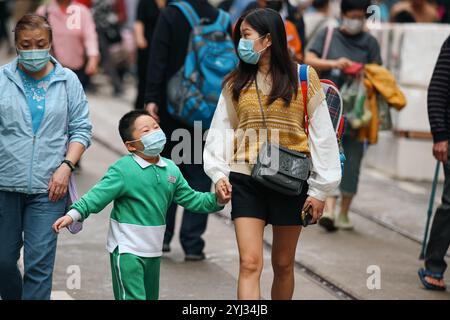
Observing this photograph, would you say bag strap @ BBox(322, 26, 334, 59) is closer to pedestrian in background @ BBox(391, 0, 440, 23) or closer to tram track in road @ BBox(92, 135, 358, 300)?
tram track in road @ BBox(92, 135, 358, 300)

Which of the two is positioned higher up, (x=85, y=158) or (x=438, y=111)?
(x=438, y=111)

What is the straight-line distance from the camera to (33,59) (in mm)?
5480

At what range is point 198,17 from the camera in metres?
7.53

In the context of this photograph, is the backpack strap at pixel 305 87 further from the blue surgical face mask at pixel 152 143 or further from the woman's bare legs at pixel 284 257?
the blue surgical face mask at pixel 152 143

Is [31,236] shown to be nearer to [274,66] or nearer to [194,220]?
[274,66]

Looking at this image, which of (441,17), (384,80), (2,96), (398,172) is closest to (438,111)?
(384,80)

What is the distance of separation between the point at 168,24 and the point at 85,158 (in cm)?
433

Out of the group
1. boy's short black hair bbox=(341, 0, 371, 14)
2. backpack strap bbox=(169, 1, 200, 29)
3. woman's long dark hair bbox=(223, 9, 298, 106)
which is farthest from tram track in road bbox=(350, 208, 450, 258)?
woman's long dark hair bbox=(223, 9, 298, 106)

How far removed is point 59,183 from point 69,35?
16.4 ft

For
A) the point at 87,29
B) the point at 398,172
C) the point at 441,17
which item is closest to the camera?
the point at 87,29

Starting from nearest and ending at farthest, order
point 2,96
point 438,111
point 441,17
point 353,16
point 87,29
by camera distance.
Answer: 1. point 2,96
2. point 438,111
3. point 353,16
4. point 87,29
5. point 441,17

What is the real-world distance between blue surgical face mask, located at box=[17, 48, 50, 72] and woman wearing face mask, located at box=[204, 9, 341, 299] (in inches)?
37.0

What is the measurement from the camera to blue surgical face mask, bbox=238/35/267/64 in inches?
215
